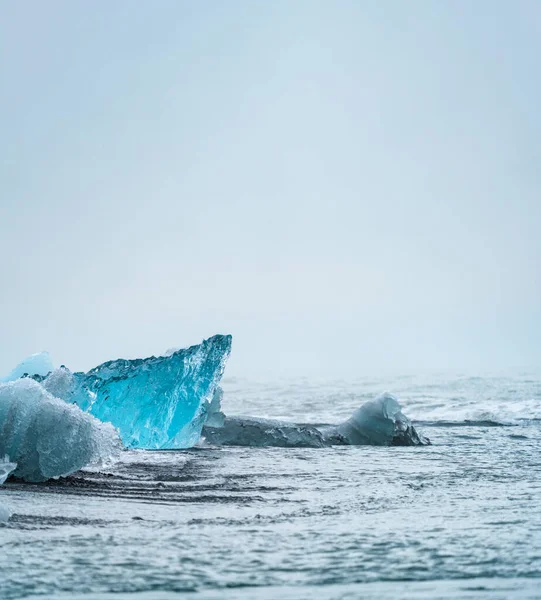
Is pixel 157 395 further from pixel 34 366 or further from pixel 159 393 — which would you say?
pixel 34 366

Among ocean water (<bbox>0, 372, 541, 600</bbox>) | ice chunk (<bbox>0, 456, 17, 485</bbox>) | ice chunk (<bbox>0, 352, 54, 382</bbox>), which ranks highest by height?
ice chunk (<bbox>0, 352, 54, 382</bbox>)

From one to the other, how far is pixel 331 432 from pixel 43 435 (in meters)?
3.79

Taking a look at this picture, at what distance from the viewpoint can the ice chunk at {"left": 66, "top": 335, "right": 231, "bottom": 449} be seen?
7594mm

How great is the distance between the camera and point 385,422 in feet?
26.5

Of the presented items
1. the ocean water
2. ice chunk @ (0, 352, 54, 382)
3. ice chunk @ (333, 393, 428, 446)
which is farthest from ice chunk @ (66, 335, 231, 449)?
ice chunk @ (333, 393, 428, 446)

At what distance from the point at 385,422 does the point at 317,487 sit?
3398 mm

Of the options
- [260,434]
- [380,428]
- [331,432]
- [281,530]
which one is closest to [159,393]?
[260,434]

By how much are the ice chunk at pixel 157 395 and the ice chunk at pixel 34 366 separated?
829mm

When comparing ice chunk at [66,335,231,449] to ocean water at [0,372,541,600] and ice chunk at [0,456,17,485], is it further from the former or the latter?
ice chunk at [0,456,17,485]

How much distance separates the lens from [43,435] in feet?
16.6

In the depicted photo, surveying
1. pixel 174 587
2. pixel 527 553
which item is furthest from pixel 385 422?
pixel 174 587

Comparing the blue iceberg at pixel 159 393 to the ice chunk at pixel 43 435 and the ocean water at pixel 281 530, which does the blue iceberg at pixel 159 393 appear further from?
the ice chunk at pixel 43 435

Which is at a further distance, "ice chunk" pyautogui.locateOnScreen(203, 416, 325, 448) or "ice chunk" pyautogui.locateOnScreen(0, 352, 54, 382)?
"ice chunk" pyautogui.locateOnScreen(0, 352, 54, 382)

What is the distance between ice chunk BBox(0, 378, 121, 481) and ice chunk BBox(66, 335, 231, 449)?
2076 millimetres
